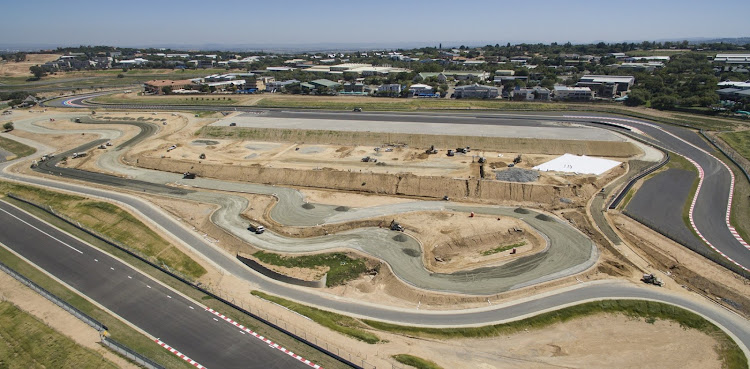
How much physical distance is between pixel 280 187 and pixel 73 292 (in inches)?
1331

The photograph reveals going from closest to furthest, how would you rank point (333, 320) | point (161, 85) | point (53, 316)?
point (53, 316), point (333, 320), point (161, 85)

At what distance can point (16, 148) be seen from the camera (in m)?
93.4

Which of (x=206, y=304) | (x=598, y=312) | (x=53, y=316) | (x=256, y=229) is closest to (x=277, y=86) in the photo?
(x=256, y=229)

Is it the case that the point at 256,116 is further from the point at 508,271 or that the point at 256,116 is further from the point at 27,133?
the point at 508,271

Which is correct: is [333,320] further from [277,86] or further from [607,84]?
[277,86]

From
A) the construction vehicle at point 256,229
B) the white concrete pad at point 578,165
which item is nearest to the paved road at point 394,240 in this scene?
the construction vehicle at point 256,229

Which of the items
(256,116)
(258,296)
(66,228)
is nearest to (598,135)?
(258,296)

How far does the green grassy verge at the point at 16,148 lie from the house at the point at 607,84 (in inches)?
6535

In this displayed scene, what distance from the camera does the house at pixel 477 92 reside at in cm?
13325

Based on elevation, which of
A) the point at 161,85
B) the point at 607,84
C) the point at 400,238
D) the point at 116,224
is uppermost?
the point at 607,84

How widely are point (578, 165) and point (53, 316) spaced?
3070 inches

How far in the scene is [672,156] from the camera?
75.8m

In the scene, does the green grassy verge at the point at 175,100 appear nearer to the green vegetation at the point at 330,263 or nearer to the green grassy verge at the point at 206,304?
the green grassy verge at the point at 206,304

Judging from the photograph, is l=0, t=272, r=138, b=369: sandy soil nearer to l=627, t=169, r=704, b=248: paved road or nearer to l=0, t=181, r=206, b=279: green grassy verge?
l=0, t=181, r=206, b=279: green grassy verge
